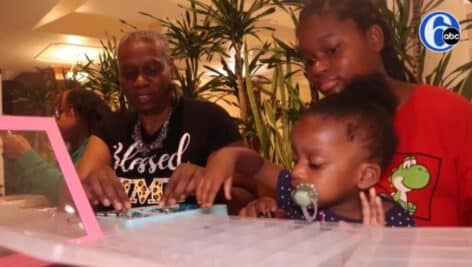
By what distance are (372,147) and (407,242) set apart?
0.50 metres

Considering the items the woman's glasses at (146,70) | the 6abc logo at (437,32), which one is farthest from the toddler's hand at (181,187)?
the 6abc logo at (437,32)

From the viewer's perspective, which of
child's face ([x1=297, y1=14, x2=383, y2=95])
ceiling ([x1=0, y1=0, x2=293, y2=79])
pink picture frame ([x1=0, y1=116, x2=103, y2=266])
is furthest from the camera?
ceiling ([x1=0, y1=0, x2=293, y2=79])

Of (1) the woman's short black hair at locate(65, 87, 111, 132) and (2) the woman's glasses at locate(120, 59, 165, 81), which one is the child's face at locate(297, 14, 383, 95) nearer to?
(2) the woman's glasses at locate(120, 59, 165, 81)

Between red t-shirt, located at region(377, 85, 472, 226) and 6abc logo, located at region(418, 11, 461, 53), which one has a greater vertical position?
6abc logo, located at region(418, 11, 461, 53)

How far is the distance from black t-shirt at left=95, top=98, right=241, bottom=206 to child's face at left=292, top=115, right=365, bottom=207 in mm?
547

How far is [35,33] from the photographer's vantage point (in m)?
4.49

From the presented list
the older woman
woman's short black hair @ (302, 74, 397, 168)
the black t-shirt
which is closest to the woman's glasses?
the older woman

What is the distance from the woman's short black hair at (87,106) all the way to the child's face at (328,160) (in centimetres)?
134

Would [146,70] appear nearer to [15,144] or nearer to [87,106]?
[87,106]

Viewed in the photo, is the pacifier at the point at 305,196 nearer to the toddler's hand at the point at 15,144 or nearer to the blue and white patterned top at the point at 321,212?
the blue and white patterned top at the point at 321,212

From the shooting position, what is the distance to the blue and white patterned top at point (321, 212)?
85cm

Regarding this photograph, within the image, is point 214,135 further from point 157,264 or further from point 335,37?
point 157,264

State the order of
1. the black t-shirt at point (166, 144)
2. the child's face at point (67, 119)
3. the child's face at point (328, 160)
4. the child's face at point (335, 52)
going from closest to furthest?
the child's face at point (328, 160) → the child's face at point (335, 52) → the black t-shirt at point (166, 144) → the child's face at point (67, 119)

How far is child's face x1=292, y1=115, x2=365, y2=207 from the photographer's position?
0.88 metres
